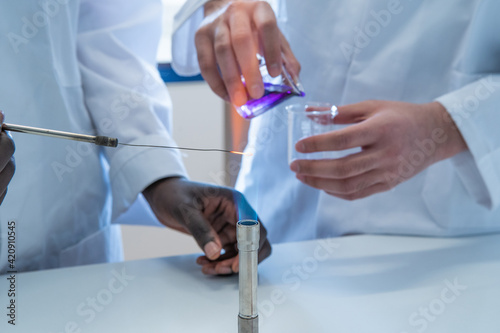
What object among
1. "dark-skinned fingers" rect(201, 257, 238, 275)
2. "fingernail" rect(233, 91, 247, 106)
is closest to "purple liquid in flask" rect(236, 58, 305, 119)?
"fingernail" rect(233, 91, 247, 106)

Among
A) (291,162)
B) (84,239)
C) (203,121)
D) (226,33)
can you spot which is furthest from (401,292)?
(203,121)

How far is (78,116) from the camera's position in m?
0.89

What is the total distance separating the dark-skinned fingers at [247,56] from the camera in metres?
0.71

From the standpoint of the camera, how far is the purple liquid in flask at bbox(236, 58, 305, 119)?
2.42 ft

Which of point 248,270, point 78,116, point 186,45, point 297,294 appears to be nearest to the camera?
point 248,270

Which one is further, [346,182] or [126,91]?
[126,91]

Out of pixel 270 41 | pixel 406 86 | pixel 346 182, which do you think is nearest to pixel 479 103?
pixel 406 86

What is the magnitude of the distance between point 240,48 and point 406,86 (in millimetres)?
355

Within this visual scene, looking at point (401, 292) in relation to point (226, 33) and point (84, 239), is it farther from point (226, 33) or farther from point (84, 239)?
point (84, 239)

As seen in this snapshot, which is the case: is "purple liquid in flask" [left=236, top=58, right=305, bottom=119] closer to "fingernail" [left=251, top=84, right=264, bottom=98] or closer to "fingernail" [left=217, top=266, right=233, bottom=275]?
"fingernail" [left=251, top=84, right=264, bottom=98]

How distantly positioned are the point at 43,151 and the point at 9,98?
0.33 ft

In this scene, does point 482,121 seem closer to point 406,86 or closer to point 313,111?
point 406,86

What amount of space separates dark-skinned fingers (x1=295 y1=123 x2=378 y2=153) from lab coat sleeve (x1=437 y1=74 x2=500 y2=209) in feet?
0.51

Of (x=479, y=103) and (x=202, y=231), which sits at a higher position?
(x=479, y=103)
